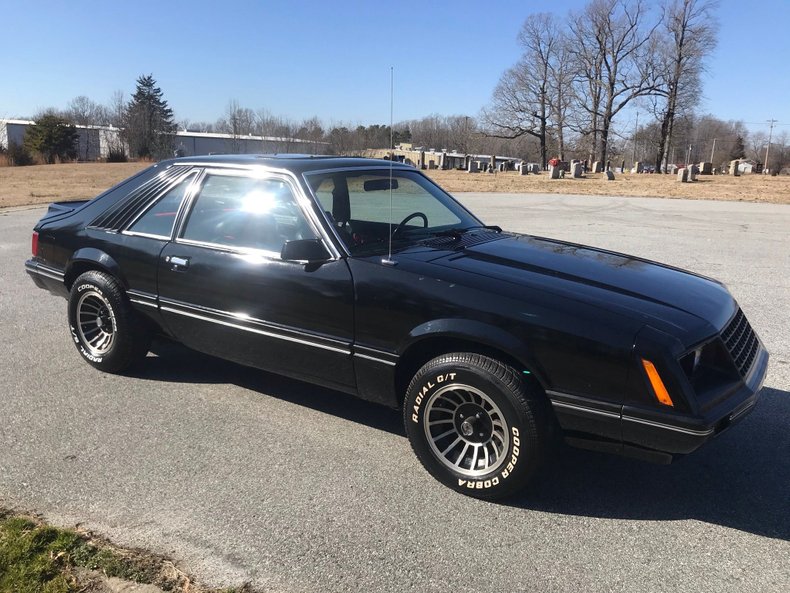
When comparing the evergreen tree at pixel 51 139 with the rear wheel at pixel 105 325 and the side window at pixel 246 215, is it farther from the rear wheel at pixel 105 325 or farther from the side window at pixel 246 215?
the side window at pixel 246 215

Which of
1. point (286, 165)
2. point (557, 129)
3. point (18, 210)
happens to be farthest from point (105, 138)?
point (286, 165)

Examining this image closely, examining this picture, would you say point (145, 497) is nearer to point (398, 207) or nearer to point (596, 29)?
point (398, 207)

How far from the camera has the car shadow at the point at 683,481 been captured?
122 inches

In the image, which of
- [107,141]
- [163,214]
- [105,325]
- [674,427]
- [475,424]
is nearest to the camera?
[674,427]

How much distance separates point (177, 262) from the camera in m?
4.27

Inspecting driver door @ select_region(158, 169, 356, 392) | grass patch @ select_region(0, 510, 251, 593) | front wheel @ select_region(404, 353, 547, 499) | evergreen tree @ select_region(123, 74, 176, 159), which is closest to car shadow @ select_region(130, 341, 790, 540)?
front wheel @ select_region(404, 353, 547, 499)

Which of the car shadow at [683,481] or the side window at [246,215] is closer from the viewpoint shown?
the car shadow at [683,481]

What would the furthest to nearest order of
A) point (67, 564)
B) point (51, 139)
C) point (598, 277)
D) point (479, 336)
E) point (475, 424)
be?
point (51, 139)
point (598, 277)
point (475, 424)
point (479, 336)
point (67, 564)

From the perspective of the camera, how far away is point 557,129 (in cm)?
7275

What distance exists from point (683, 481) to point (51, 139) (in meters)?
67.3

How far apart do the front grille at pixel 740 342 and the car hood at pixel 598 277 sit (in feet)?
0.22

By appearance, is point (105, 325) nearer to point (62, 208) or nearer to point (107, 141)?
point (62, 208)

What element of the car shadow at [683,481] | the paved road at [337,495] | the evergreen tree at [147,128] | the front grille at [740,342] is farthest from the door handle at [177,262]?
the evergreen tree at [147,128]

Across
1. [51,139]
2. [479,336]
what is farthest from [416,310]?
[51,139]
